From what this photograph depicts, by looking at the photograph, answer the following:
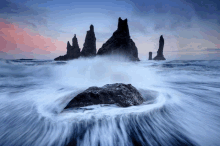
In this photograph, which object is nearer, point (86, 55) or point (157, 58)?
point (86, 55)

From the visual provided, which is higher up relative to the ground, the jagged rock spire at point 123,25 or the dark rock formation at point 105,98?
the jagged rock spire at point 123,25

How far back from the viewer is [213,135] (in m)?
1.81

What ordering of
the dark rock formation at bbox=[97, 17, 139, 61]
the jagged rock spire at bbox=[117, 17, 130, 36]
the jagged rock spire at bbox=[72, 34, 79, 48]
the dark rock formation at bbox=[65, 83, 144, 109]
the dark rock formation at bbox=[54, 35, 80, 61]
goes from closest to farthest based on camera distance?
the dark rock formation at bbox=[65, 83, 144, 109], the dark rock formation at bbox=[97, 17, 139, 61], the jagged rock spire at bbox=[117, 17, 130, 36], the jagged rock spire at bbox=[72, 34, 79, 48], the dark rock formation at bbox=[54, 35, 80, 61]

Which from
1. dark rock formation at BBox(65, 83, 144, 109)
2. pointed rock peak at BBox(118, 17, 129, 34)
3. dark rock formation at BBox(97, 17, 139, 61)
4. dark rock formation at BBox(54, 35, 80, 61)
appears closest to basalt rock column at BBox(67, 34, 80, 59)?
dark rock formation at BBox(54, 35, 80, 61)

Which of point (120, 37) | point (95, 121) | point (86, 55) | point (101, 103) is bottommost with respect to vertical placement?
point (95, 121)

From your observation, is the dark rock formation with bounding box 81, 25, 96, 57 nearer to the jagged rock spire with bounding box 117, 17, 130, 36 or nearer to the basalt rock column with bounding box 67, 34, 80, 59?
the basalt rock column with bounding box 67, 34, 80, 59

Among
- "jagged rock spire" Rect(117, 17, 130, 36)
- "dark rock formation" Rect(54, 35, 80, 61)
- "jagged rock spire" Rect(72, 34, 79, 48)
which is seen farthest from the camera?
"dark rock formation" Rect(54, 35, 80, 61)

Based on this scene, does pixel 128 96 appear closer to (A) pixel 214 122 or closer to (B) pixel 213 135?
(B) pixel 213 135

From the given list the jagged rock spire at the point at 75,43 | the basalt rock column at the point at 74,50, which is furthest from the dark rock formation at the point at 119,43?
the jagged rock spire at the point at 75,43

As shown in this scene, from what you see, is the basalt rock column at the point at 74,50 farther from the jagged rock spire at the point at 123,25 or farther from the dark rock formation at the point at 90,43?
the jagged rock spire at the point at 123,25

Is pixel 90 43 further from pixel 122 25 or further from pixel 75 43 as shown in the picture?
pixel 122 25

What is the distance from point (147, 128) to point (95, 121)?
1074 mm

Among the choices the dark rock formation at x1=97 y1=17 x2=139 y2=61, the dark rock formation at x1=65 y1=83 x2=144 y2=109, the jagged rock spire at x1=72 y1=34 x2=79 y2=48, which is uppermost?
the jagged rock spire at x1=72 y1=34 x2=79 y2=48

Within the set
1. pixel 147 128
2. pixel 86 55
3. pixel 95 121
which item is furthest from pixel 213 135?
pixel 86 55
